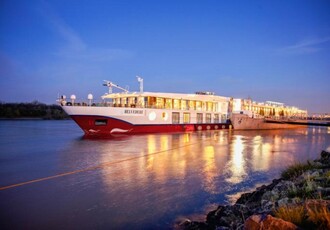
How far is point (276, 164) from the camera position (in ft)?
50.8

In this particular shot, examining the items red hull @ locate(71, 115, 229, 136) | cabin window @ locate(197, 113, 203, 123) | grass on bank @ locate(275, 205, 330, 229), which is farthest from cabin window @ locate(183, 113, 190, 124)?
grass on bank @ locate(275, 205, 330, 229)

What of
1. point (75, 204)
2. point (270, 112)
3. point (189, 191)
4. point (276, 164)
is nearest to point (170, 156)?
point (276, 164)

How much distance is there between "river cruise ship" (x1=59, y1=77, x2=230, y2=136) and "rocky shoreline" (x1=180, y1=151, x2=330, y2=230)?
26.1 metres

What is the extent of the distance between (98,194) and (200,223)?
3.98 m

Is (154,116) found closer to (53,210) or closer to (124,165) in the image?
(124,165)

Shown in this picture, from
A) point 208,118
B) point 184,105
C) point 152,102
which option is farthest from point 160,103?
point 208,118

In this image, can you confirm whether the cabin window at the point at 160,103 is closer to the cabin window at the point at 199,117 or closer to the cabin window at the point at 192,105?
the cabin window at the point at 192,105

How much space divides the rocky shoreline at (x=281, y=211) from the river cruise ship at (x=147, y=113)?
26.1 metres

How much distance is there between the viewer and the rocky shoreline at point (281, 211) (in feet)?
14.5

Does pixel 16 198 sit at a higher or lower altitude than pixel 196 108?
lower

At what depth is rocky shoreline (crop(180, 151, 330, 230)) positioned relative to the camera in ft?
14.5

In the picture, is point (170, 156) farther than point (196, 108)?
No

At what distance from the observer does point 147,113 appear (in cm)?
3756

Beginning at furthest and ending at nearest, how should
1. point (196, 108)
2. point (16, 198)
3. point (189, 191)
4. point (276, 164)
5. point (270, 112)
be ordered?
1. point (270, 112)
2. point (196, 108)
3. point (276, 164)
4. point (189, 191)
5. point (16, 198)
